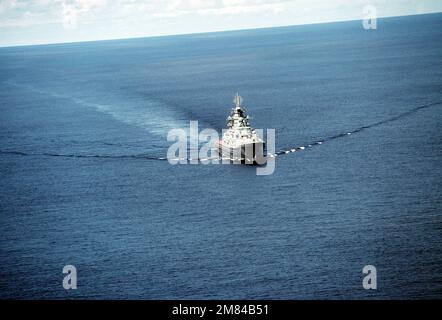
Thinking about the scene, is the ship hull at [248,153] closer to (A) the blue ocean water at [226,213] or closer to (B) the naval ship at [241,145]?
(B) the naval ship at [241,145]

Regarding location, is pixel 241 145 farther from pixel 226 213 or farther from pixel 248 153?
pixel 226 213

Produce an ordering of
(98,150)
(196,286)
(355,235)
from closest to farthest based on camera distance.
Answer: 1. (196,286)
2. (355,235)
3. (98,150)

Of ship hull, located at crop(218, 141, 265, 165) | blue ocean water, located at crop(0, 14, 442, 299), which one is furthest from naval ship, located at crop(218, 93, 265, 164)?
blue ocean water, located at crop(0, 14, 442, 299)

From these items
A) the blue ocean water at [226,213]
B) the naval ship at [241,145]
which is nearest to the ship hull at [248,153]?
the naval ship at [241,145]

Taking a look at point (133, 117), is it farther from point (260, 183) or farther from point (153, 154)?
point (260, 183)

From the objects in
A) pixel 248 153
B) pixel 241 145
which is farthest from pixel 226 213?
pixel 241 145
